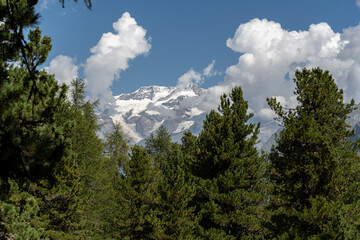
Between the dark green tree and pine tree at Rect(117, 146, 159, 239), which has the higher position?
the dark green tree

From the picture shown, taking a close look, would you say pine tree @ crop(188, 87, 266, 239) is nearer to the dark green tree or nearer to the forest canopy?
the forest canopy

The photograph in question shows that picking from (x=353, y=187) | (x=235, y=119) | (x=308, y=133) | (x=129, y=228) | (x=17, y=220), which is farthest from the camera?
(x=129, y=228)

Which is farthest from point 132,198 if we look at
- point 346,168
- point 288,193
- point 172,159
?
point 346,168

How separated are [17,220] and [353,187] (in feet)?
36.1

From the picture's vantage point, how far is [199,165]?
15.6m

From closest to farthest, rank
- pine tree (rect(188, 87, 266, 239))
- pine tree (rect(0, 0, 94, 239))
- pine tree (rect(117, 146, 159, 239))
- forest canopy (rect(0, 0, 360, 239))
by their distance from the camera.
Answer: pine tree (rect(0, 0, 94, 239))
forest canopy (rect(0, 0, 360, 239))
pine tree (rect(188, 87, 266, 239))
pine tree (rect(117, 146, 159, 239))

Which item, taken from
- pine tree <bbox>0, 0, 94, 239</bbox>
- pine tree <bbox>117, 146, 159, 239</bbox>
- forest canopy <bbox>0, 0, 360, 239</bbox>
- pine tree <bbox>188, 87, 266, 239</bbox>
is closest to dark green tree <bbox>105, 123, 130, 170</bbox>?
forest canopy <bbox>0, 0, 360, 239</bbox>

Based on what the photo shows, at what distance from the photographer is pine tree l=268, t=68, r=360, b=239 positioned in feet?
28.8

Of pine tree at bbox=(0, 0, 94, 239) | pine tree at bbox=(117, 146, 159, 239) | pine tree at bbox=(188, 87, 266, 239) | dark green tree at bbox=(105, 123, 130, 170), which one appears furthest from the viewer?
dark green tree at bbox=(105, 123, 130, 170)

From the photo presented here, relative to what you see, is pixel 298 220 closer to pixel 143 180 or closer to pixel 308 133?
pixel 308 133

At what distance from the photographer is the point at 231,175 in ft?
43.7

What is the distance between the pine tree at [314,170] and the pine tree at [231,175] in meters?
2.52

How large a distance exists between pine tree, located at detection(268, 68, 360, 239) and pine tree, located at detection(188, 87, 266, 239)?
2.52 metres

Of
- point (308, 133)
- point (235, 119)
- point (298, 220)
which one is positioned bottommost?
point (298, 220)
